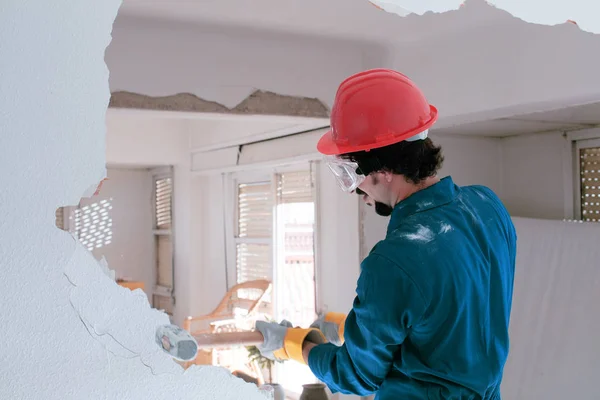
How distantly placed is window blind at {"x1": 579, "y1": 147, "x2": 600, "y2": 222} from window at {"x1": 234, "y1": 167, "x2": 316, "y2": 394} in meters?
1.76

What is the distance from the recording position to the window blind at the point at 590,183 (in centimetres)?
329

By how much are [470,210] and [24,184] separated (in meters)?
0.84

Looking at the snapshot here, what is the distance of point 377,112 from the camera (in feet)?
4.18

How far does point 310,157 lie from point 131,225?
3160 millimetres

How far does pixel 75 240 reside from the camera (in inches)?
33.8

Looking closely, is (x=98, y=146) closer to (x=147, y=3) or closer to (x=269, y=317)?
(x=147, y=3)

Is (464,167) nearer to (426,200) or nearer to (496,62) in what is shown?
(496,62)

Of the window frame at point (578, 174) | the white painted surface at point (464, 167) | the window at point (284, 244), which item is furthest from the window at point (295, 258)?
the window frame at point (578, 174)

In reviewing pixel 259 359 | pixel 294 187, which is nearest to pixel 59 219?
pixel 259 359

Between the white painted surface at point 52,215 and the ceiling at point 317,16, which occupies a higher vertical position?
the ceiling at point 317,16

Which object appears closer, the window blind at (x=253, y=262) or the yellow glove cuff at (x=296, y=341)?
the yellow glove cuff at (x=296, y=341)

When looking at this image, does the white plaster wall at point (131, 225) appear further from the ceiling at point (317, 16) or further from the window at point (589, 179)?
the window at point (589, 179)

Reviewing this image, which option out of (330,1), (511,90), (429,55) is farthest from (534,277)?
(330,1)

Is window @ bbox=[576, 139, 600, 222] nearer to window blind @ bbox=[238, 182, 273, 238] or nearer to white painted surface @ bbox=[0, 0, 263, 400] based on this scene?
window blind @ bbox=[238, 182, 273, 238]
